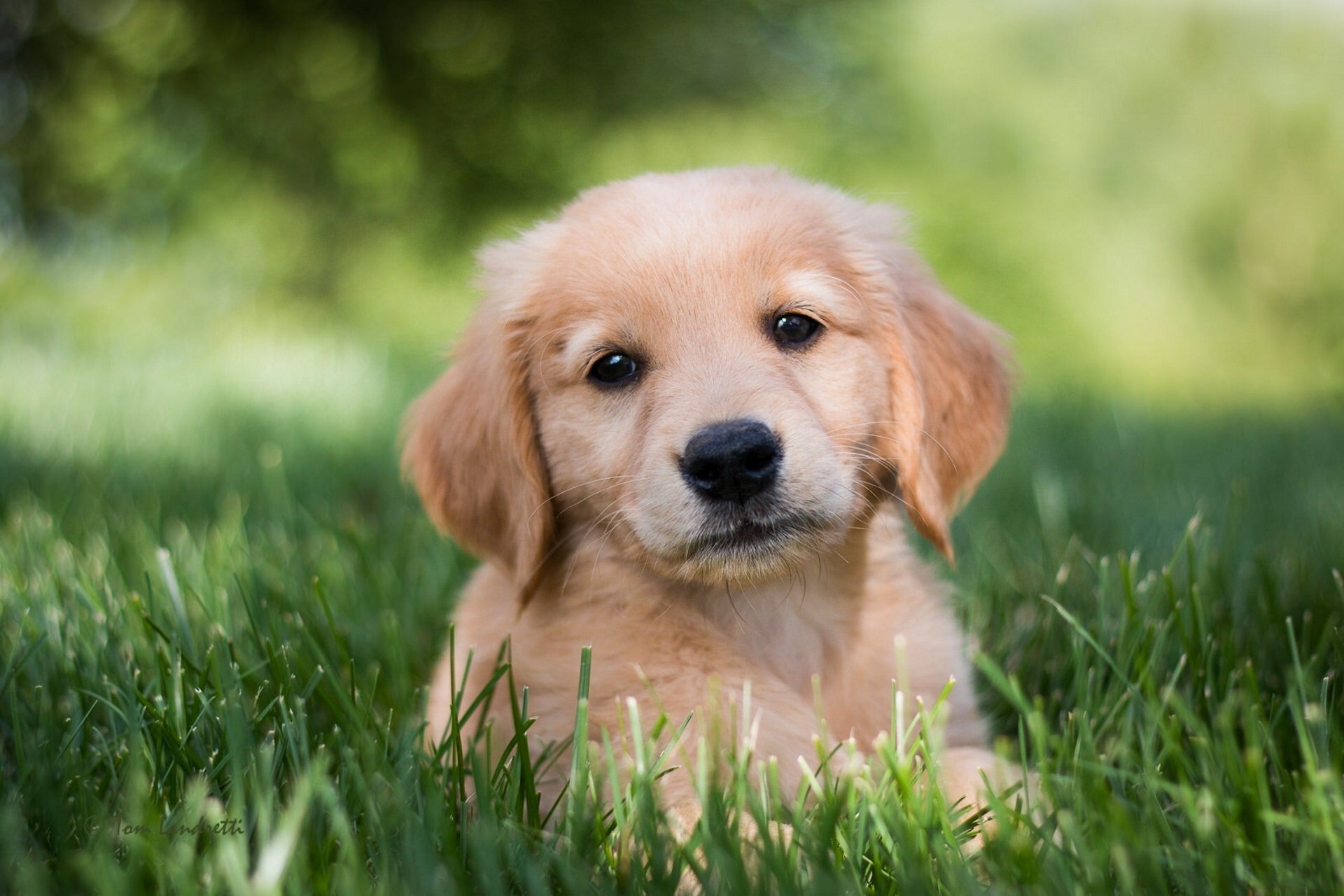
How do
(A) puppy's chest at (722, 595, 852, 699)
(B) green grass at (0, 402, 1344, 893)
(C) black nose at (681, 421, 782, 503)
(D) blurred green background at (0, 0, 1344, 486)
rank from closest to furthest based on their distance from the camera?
1. (B) green grass at (0, 402, 1344, 893)
2. (C) black nose at (681, 421, 782, 503)
3. (A) puppy's chest at (722, 595, 852, 699)
4. (D) blurred green background at (0, 0, 1344, 486)

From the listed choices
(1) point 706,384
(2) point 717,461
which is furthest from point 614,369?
(2) point 717,461

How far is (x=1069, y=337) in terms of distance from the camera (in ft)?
48.8

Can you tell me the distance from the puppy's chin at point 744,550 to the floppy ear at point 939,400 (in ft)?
1.02

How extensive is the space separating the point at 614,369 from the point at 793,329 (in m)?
0.38

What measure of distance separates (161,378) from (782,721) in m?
5.15

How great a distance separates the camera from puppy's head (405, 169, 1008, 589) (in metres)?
2.02

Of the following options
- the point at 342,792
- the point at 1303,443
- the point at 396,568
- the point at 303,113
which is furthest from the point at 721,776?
the point at 303,113

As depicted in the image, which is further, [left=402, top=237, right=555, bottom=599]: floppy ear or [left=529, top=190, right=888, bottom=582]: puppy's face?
[left=402, top=237, right=555, bottom=599]: floppy ear

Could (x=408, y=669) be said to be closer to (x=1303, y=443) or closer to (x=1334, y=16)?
(x=1303, y=443)

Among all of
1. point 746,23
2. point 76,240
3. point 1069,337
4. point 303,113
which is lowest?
point 1069,337

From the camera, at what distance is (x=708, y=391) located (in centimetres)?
204

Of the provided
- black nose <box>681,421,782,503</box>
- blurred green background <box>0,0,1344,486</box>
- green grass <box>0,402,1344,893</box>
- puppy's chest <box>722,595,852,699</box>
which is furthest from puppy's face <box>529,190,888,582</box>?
blurred green background <box>0,0,1344,486</box>

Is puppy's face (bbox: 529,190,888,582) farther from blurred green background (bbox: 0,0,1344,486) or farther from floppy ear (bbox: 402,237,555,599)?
blurred green background (bbox: 0,0,1344,486)

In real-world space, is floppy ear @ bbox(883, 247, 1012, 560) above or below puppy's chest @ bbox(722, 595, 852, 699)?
above
